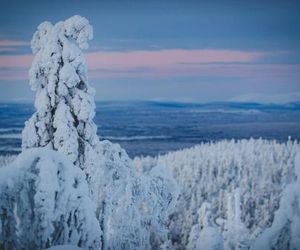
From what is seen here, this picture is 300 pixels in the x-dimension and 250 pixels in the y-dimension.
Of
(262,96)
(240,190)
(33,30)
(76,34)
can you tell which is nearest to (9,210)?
(76,34)

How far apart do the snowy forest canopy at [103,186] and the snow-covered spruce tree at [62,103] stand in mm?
11

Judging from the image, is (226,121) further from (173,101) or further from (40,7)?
(40,7)

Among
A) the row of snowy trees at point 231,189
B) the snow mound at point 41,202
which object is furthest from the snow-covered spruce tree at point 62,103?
the row of snowy trees at point 231,189

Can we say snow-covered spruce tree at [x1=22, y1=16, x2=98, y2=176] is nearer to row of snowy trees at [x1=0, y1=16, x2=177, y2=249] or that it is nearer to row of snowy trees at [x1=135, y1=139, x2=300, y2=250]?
row of snowy trees at [x1=0, y1=16, x2=177, y2=249]

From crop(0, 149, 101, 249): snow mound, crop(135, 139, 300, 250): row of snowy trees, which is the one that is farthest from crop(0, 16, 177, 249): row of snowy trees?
crop(135, 139, 300, 250): row of snowy trees

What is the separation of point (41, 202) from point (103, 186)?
1980 millimetres

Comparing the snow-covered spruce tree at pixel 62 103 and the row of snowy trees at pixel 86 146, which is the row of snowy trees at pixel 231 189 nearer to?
the row of snowy trees at pixel 86 146

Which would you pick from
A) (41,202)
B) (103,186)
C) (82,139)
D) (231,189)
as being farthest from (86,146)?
(231,189)

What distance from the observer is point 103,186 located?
7023 millimetres

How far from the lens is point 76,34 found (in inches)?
283

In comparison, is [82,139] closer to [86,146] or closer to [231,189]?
[86,146]

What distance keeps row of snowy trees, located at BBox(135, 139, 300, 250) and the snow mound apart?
2531 mm

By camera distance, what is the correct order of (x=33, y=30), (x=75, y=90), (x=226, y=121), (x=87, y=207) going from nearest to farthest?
(x=87, y=207) < (x=75, y=90) < (x=33, y=30) < (x=226, y=121)

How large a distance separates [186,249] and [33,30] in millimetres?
3859
